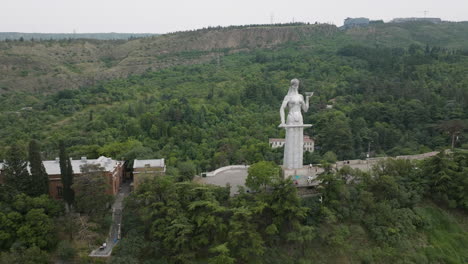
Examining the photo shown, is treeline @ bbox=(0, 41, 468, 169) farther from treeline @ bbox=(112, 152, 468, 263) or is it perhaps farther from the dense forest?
treeline @ bbox=(112, 152, 468, 263)

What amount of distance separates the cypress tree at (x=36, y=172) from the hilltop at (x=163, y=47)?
57.8 meters

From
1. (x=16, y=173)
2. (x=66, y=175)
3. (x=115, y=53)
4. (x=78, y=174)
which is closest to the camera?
(x=16, y=173)

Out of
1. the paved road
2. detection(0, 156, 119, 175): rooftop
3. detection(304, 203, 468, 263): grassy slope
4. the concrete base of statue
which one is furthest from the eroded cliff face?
detection(304, 203, 468, 263): grassy slope

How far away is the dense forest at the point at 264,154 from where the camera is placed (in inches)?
782

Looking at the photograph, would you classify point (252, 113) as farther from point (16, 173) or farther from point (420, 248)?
point (16, 173)

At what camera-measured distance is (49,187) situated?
75.5 feet

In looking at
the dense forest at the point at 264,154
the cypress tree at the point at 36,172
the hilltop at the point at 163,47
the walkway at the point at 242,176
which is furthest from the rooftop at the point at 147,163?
the hilltop at the point at 163,47

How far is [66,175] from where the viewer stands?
71.3ft

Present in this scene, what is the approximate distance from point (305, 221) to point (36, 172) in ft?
51.6

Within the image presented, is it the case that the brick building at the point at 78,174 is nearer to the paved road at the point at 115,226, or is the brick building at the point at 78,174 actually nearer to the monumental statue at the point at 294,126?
the paved road at the point at 115,226

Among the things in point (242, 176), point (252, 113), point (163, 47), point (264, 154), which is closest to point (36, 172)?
point (242, 176)

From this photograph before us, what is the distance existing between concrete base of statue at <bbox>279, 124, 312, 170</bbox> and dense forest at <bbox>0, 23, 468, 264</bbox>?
2.37 metres

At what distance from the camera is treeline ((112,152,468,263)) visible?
64.2ft

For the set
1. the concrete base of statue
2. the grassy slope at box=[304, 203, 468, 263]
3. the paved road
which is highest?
the concrete base of statue
